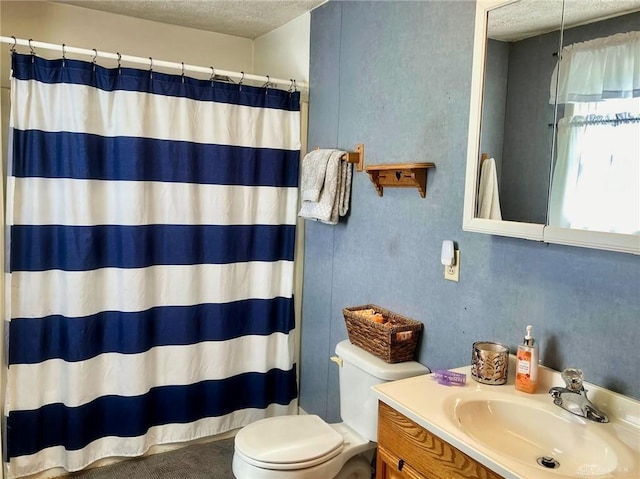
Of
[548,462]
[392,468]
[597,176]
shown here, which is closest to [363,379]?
[392,468]

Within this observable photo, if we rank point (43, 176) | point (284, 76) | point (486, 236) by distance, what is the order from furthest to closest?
1. point (284, 76)
2. point (43, 176)
3. point (486, 236)

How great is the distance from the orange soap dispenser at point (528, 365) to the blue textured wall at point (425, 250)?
76 millimetres

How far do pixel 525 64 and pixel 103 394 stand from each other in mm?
2338

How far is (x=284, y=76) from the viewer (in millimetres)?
3049

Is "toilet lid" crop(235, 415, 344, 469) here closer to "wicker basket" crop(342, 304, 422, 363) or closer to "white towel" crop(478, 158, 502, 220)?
"wicker basket" crop(342, 304, 422, 363)

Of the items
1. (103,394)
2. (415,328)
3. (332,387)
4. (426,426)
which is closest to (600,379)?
(426,426)

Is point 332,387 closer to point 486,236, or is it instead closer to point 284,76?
point 486,236

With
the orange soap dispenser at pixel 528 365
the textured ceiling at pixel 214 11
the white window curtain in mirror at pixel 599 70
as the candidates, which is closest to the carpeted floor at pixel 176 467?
the orange soap dispenser at pixel 528 365

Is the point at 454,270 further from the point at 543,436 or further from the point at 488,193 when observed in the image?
the point at 543,436

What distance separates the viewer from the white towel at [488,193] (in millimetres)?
1655

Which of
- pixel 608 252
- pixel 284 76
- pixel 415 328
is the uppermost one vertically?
pixel 284 76

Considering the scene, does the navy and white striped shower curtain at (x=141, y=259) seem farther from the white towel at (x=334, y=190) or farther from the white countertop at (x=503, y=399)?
the white countertop at (x=503, y=399)

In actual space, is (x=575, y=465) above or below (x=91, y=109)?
below

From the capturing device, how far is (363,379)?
2.05 metres
